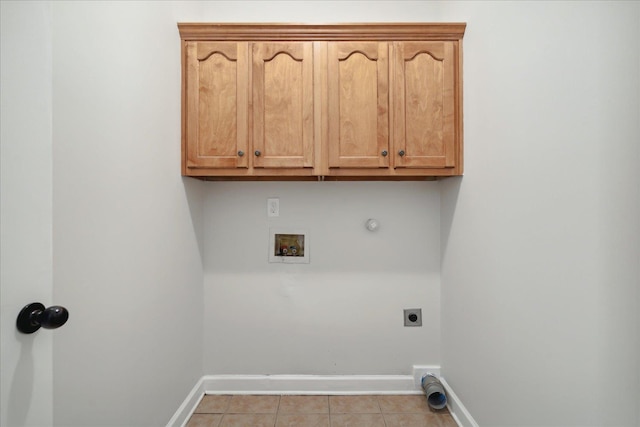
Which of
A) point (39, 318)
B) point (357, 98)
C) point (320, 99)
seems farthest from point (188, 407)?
point (357, 98)

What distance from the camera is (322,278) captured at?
2047 millimetres

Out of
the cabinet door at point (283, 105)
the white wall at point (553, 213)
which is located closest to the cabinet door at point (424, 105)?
the white wall at point (553, 213)

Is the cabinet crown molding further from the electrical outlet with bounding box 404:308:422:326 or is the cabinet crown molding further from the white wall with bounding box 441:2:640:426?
the electrical outlet with bounding box 404:308:422:326

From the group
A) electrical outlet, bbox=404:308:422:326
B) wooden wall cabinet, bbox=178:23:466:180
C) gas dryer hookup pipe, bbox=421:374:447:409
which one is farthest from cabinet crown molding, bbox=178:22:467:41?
gas dryer hookup pipe, bbox=421:374:447:409

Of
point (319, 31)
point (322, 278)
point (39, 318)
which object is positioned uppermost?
point (319, 31)

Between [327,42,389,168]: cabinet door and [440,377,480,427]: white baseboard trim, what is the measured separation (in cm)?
145

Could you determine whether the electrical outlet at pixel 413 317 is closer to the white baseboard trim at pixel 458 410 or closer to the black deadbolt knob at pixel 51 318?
the white baseboard trim at pixel 458 410

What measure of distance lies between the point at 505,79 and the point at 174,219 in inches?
67.8

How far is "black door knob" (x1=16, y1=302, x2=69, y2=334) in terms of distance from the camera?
0.68 m

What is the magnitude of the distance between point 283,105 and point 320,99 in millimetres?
213

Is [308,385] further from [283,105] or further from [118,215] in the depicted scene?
[283,105]

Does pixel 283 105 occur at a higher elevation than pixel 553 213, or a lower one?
higher

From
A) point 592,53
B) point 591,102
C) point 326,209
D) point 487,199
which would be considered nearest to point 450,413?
point 487,199

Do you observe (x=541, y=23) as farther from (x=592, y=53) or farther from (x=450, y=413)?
(x=450, y=413)
